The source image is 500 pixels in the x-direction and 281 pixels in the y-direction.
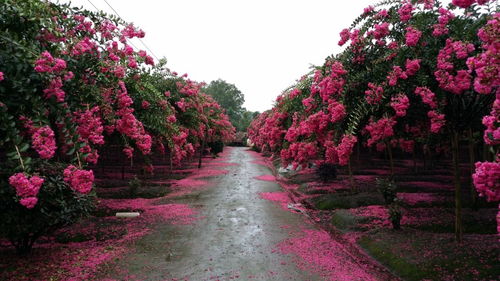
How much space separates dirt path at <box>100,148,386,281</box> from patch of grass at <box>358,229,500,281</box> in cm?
60

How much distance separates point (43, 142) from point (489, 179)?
4.50 m

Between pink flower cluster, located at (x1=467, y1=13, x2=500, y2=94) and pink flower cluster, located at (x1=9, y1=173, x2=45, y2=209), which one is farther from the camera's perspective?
pink flower cluster, located at (x1=9, y1=173, x2=45, y2=209)

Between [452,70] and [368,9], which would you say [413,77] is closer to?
[452,70]

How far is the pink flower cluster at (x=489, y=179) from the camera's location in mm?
2786

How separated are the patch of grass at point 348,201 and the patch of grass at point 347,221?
1312mm

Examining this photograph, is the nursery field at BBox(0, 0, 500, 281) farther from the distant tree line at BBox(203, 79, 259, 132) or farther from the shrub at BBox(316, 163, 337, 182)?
the distant tree line at BBox(203, 79, 259, 132)

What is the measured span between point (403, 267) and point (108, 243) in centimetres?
513

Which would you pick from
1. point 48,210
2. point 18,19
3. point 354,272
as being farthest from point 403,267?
point 18,19

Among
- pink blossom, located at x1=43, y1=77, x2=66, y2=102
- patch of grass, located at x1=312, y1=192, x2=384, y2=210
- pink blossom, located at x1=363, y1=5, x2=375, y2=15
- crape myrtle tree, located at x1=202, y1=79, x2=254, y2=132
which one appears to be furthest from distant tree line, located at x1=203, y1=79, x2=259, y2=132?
pink blossom, located at x1=43, y1=77, x2=66, y2=102

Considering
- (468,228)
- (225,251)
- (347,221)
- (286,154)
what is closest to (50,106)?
(225,251)

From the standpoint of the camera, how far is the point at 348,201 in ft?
31.7

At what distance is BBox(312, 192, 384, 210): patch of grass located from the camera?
9438mm

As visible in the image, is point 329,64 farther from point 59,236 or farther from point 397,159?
point 397,159

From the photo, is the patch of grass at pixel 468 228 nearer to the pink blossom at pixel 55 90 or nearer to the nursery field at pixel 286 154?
the nursery field at pixel 286 154
